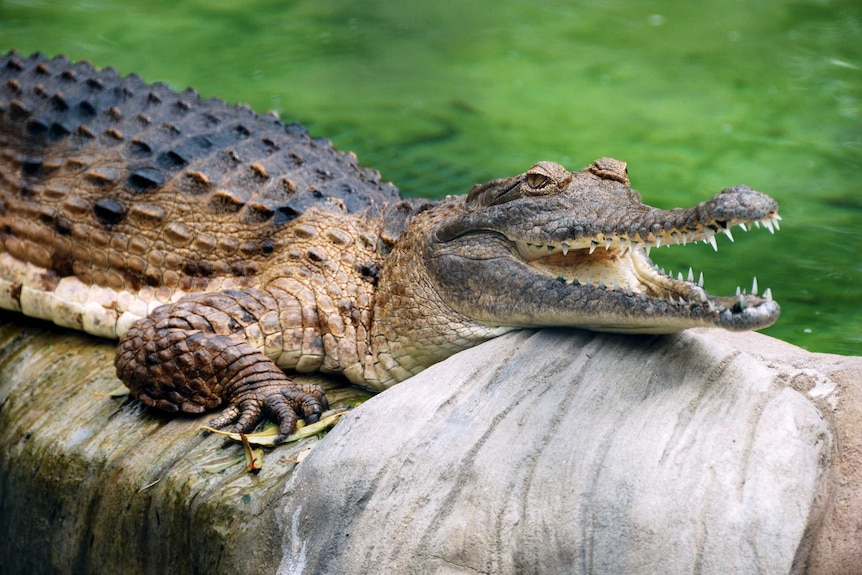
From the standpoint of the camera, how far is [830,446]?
3162 mm

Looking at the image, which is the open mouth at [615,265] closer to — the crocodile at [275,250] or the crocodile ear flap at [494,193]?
the crocodile at [275,250]

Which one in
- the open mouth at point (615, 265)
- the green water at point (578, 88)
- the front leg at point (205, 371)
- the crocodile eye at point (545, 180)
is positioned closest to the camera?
the open mouth at point (615, 265)

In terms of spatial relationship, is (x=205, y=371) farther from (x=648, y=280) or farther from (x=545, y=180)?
(x=648, y=280)

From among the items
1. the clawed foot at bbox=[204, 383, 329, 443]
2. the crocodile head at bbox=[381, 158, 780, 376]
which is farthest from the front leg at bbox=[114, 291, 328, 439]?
the crocodile head at bbox=[381, 158, 780, 376]

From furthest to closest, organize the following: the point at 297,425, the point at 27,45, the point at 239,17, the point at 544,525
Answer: the point at 239,17
the point at 27,45
the point at 297,425
the point at 544,525

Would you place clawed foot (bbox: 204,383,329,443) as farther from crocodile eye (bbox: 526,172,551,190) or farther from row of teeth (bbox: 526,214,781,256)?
crocodile eye (bbox: 526,172,551,190)

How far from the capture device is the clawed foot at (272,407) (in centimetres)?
380

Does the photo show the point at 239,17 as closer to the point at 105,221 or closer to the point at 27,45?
the point at 27,45

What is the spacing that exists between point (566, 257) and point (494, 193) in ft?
1.24

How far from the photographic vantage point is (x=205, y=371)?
3996mm

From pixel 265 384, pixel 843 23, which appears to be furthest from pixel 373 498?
pixel 843 23

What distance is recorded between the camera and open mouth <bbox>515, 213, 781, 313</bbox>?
336 cm

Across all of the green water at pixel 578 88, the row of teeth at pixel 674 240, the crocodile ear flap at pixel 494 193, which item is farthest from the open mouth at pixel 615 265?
the green water at pixel 578 88

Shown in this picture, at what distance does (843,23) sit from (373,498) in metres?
8.47
